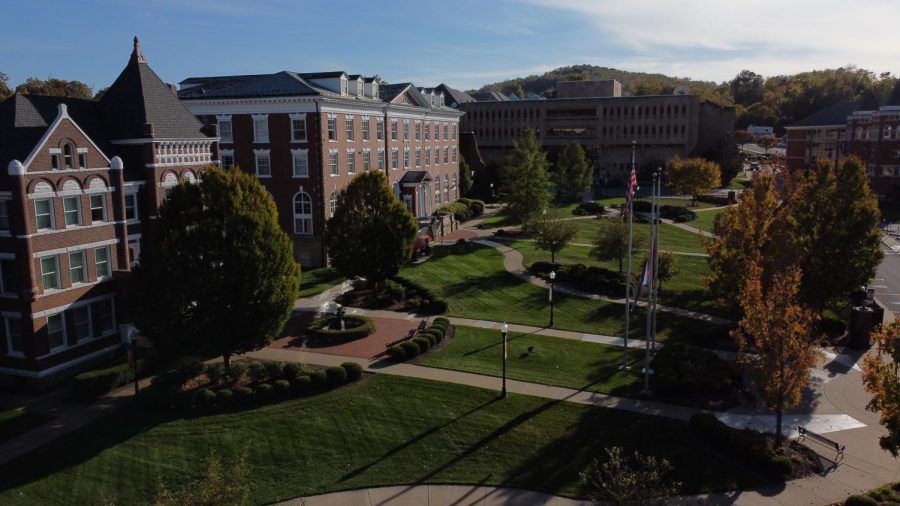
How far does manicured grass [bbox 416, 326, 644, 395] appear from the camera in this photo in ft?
98.2

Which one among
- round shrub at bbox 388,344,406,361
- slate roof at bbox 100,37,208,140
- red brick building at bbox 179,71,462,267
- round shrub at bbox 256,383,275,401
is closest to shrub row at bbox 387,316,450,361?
round shrub at bbox 388,344,406,361

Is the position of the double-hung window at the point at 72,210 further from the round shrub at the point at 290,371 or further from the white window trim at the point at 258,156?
the white window trim at the point at 258,156

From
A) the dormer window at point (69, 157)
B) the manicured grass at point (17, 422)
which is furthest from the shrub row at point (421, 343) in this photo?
the dormer window at point (69, 157)

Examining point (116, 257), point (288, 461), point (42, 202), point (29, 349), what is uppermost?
point (42, 202)

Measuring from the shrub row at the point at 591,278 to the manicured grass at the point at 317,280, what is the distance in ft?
52.0

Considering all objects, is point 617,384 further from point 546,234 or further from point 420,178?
point 420,178

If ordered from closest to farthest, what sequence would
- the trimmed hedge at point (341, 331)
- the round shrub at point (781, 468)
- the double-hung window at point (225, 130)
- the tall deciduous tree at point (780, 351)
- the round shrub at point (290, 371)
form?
the round shrub at point (781, 468) → the tall deciduous tree at point (780, 351) → the round shrub at point (290, 371) → the trimmed hedge at point (341, 331) → the double-hung window at point (225, 130)

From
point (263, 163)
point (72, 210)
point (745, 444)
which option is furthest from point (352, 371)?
point (263, 163)

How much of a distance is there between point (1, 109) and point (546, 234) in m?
35.2

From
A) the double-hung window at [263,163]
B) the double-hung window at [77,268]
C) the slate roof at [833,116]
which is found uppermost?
the slate roof at [833,116]

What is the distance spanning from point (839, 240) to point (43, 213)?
3974 centimetres

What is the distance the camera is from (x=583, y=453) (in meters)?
23.6

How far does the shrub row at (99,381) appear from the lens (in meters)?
28.6

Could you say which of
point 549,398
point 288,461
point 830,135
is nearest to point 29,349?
point 288,461
